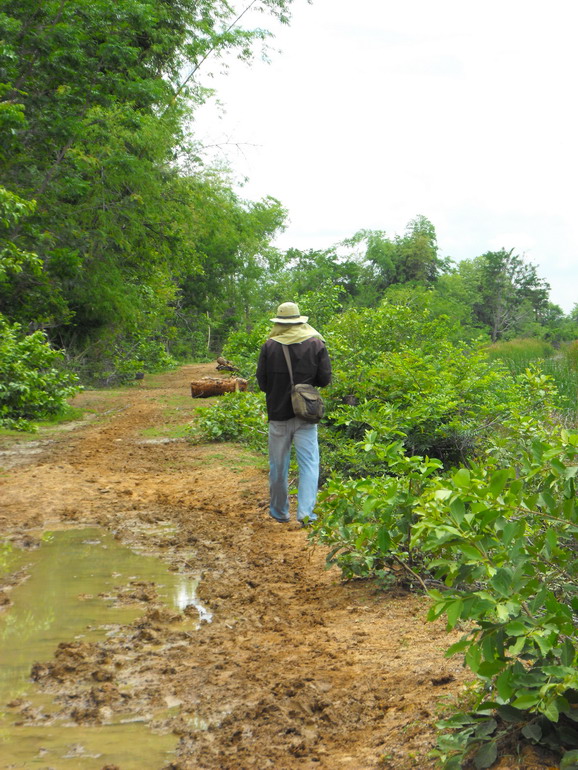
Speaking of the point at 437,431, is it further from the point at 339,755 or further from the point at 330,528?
the point at 339,755

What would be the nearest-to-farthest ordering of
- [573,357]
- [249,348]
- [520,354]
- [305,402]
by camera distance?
[305,402] < [573,357] < [520,354] < [249,348]

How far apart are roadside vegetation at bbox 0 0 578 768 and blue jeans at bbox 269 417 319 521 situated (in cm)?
42

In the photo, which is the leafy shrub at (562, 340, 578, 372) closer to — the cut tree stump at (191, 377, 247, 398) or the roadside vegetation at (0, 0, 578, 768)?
the roadside vegetation at (0, 0, 578, 768)

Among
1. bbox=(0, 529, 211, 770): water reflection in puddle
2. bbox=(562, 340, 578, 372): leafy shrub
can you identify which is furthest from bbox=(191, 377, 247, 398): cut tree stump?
bbox=(0, 529, 211, 770): water reflection in puddle

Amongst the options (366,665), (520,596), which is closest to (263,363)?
(366,665)

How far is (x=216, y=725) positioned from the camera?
331 centimetres

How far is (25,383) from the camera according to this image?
1292cm

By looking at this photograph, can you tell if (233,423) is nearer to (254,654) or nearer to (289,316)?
(289,316)

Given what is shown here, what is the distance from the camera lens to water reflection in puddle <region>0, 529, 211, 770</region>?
10.1 ft

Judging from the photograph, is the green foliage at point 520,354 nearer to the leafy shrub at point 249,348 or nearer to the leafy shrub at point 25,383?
the leafy shrub at point 249,348

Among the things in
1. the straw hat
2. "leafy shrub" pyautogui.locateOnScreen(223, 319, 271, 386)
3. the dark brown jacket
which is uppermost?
the straw hat

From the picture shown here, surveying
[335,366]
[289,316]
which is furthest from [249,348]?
[289,316]

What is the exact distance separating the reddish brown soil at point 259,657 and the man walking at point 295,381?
54 centimetres

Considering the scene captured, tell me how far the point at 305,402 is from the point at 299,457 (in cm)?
59
